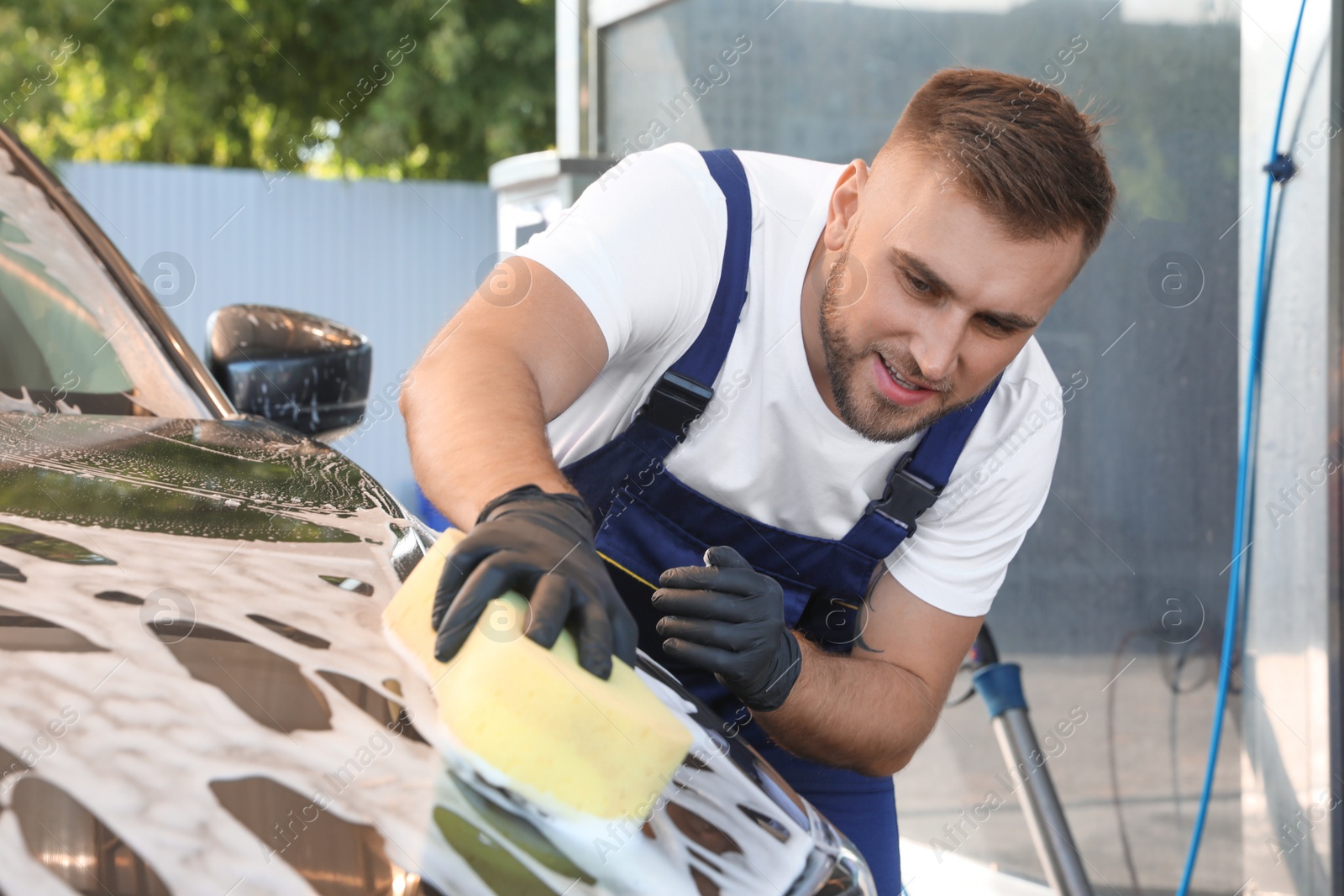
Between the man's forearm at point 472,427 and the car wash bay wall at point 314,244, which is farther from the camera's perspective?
the car wash bay wall at point 314,244

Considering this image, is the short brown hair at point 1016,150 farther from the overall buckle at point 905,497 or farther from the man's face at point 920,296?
the overall buckle at point 905,497

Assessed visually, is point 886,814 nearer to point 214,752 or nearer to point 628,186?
point 628,186

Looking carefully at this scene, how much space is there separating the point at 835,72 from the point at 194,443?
8.84 ft

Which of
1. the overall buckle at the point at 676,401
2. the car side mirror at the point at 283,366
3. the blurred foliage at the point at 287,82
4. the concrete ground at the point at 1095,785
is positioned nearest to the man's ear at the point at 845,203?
the overall buckle at the point at 676,401

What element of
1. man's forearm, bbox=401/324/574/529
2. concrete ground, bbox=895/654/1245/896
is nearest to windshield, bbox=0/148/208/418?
man's forearm, bbox=401/324/574/529

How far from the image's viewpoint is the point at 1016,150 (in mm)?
1402

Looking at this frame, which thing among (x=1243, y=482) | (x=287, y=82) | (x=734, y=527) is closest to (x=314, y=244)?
(x=287, y=82)

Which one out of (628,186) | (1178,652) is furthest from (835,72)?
(628,186)

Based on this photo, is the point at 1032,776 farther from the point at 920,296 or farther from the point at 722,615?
the point at 722,615

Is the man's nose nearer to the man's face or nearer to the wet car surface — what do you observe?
the man's face

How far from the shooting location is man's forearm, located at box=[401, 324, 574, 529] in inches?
41.3

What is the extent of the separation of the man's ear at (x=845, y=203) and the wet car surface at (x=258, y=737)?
802 millimetres

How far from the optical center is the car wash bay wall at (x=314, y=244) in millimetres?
7758

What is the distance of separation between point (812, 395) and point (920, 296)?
0.73 feet
